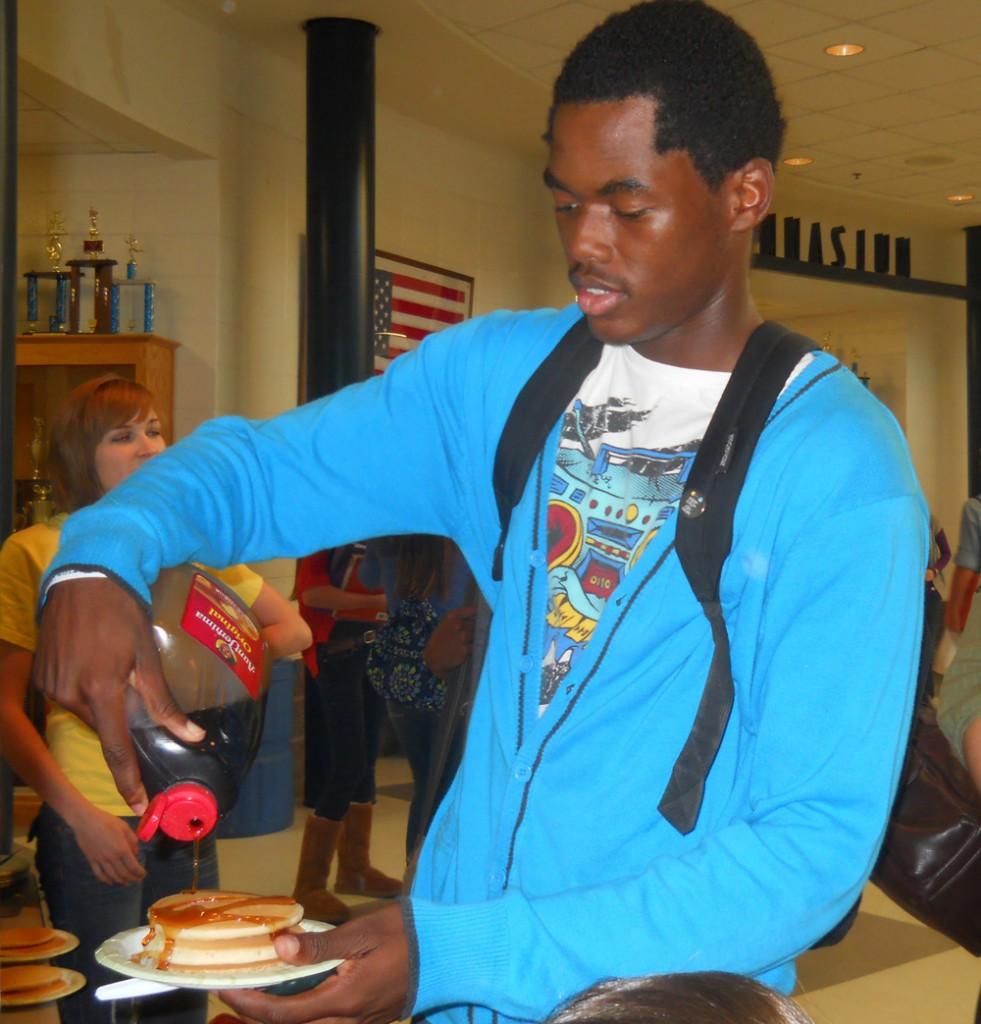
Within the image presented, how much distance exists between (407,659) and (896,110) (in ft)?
18.4

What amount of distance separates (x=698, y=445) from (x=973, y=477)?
38.0 feet

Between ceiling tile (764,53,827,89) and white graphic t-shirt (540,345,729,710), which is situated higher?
ceiling tile (764,53,827,89)

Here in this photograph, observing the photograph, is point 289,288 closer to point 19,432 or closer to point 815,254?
point 19,432

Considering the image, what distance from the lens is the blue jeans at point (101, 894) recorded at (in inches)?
98.1

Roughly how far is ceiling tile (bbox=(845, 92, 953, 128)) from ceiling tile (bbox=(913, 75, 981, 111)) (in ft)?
0.18

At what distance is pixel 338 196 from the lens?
6.57m

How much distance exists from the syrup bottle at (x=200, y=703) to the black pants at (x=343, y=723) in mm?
3536

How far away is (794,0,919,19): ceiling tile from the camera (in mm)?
6266

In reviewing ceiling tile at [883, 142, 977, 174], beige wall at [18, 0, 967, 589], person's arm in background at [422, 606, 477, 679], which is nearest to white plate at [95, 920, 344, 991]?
person's arm in background at [422, 606, 477, 679]

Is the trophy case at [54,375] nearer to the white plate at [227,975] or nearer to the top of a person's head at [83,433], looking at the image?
the top of a person's head at [83,433]

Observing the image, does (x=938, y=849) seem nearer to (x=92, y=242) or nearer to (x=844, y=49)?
(x=92, y=242)

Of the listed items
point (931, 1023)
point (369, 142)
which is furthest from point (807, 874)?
point (369, 142)

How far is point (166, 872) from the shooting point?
2582 millimetres

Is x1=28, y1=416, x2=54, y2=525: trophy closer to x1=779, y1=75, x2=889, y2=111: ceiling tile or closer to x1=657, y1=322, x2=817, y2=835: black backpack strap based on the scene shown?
x1=779, y1=75, x2=889, y2=111: ceiling tile
